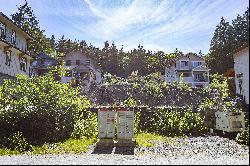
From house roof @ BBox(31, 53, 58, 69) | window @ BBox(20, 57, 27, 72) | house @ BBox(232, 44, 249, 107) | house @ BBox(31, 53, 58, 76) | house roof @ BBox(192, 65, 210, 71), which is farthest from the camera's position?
house roof @ BBox(31, 53, 58, 69)

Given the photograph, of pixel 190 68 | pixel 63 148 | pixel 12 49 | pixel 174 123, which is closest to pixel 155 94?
pixel 12 49

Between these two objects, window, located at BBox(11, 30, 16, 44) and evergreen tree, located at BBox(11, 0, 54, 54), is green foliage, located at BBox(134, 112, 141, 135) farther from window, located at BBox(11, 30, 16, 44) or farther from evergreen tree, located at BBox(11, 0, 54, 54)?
evergreen tree, located at BBox(11, 0, 54, 54)

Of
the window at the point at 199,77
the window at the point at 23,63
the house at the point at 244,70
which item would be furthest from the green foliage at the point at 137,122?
the window at the point at 199,77

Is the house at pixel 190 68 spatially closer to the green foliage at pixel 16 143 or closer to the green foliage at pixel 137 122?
the green foliage at pixel 137 122

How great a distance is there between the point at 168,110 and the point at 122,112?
18.0ft

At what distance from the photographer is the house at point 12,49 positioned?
98.8 feet

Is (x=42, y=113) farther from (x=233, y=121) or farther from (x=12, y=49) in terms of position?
(x=12, y=49)

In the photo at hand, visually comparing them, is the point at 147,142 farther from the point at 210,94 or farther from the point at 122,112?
the point at 210,94

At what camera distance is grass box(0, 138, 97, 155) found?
10578 mm

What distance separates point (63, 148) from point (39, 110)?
278cm

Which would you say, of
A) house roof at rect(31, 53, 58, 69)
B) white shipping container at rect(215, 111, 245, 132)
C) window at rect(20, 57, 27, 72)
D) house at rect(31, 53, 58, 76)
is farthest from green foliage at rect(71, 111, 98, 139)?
house roof at rect(31, 53, 58, 69)

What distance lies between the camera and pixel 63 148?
37.1ft

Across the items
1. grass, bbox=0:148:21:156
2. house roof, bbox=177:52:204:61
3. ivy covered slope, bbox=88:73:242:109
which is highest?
house roof, bbox=177:52:204:61

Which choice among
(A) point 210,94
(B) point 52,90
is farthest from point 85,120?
(A) point 210,94
